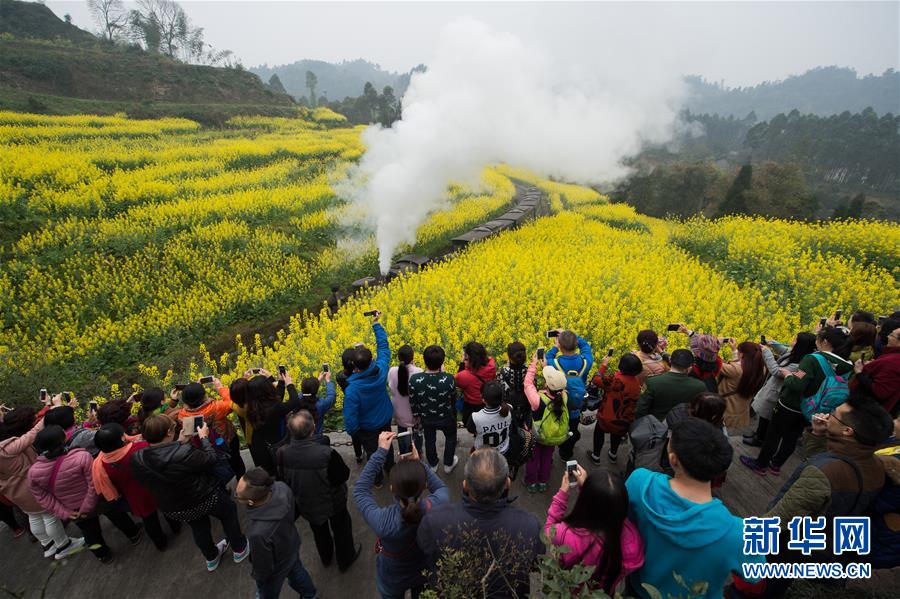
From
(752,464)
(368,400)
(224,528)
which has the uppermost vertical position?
(368,400)

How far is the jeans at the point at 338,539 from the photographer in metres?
3.22

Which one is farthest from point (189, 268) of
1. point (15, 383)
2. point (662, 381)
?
point (662, 381)

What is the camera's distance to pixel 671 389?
3.47m

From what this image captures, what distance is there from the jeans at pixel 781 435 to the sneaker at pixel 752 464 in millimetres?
48

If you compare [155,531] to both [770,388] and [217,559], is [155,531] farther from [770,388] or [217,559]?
[770,388]

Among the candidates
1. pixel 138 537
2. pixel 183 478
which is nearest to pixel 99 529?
pixel 138 537

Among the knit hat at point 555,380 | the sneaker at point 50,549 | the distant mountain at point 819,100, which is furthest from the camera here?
the distant mountain at point 819,100

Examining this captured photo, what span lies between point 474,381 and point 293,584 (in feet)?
7.42

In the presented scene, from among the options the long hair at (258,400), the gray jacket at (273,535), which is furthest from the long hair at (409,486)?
the long hair at (258,400)

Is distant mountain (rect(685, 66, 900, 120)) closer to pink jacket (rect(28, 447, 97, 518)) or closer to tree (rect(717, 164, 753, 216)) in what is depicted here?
tree (rect(717, 164, 753, 216))

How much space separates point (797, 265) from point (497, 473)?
11.9 m

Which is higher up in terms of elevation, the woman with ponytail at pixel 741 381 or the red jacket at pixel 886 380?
the red jacket at pixel 886 380

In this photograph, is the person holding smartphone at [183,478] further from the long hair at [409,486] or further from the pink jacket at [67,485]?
the long hair at [409,486]

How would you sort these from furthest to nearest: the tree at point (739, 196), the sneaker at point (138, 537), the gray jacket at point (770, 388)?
the tree at point (739, 196) < the gray jacket at point (770, 388) < the sneaker at point (138, 537)
